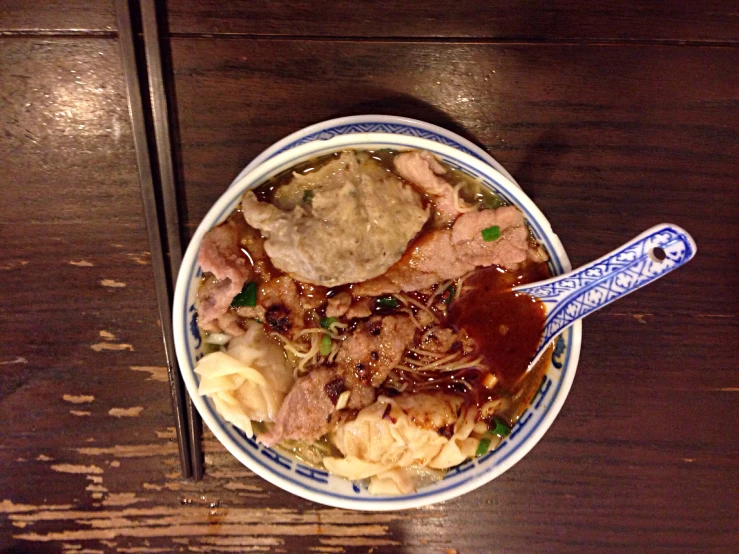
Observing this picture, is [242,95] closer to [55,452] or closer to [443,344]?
[443,344]

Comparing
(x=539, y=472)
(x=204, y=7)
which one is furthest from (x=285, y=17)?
(x=539, y=472)

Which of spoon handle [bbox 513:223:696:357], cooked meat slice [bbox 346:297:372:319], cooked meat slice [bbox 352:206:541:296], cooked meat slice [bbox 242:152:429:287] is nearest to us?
spoon handle [bbox 513:223:696:357]

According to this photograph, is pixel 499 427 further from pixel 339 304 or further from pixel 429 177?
pixel 429 177

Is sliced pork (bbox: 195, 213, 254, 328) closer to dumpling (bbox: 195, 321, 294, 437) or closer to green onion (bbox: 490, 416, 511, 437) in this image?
dumpling (bbox: 195, 321, 294, 437)

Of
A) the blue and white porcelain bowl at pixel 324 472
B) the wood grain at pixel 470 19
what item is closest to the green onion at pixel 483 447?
the blue and white porcelain bowl at pixel 324 472

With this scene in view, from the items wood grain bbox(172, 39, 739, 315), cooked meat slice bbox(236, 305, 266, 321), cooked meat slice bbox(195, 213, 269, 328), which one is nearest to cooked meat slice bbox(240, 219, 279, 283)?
cooked meat slice bbox(195, 213, 269, 328)

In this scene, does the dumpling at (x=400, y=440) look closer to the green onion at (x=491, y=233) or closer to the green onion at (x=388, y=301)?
the green onion at (x=388, y=301)
